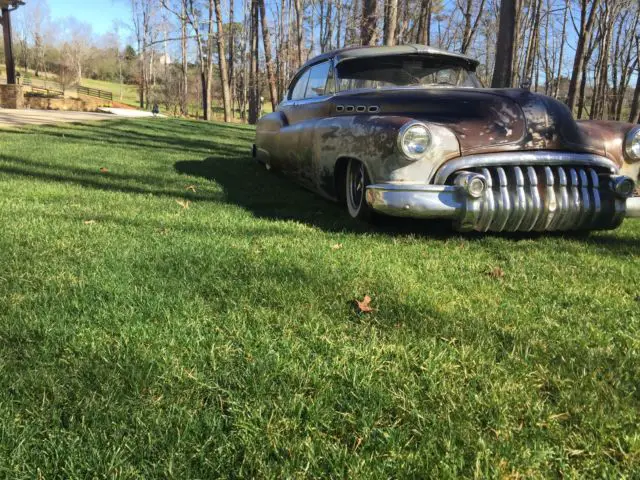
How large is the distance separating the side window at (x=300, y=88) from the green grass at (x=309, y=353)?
2736 mm

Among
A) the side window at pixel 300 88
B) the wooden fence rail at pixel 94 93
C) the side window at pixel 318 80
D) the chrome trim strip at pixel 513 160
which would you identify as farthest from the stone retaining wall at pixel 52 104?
the chrome trim strip at pixel 513 160

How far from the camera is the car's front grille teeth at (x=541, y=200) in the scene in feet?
11.8

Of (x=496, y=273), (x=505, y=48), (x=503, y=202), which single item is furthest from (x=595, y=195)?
(x=505, y=48)

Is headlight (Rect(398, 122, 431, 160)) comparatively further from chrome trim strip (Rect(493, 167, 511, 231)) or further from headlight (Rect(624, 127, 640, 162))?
headlight (Rect(624, 127, 640, 162))

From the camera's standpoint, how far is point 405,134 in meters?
3.55

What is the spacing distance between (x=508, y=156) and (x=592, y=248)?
37.2 inches

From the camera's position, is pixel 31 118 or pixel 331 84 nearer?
pixel 331 84

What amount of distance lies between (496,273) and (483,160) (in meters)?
0.94

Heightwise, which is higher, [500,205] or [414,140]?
[414,140]

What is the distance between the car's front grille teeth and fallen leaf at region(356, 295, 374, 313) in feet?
4.63

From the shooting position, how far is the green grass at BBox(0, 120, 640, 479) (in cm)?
150

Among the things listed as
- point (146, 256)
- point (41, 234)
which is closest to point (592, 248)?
point (146, 256)

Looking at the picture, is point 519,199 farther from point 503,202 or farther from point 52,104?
point 52,104

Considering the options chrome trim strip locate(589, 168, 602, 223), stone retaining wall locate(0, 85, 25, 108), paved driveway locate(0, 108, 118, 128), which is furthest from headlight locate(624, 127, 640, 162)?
stone retaining wall locate(0, 85, 25, 108)
